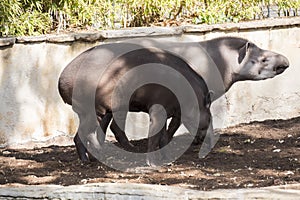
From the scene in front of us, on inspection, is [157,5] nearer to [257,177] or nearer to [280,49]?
[280,49]

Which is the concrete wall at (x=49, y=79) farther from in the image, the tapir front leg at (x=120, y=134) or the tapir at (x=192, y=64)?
the tapir at (x=192, y=64)

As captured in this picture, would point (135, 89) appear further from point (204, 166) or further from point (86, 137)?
point (204, 166)

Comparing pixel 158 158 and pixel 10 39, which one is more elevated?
pixel 10 39

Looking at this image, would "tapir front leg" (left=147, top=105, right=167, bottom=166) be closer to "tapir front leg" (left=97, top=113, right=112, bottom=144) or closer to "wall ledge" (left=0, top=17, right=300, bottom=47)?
"tapir front leg" (left=97, top=113, right=112, bottom=144)

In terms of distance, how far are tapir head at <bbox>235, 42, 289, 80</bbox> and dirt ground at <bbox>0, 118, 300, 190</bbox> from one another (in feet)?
2.23

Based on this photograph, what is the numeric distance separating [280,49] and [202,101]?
2.34 m

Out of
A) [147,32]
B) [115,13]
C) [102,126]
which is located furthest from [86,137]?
[115,13]

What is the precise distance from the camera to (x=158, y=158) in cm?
728

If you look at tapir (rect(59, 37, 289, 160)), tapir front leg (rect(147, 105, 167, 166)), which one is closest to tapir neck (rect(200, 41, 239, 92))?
tapir (rect(59, 37, 289, 160))

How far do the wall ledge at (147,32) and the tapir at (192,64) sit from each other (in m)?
1.09

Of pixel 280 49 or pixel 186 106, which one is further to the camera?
pixel 280 49

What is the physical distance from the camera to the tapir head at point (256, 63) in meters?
7.94

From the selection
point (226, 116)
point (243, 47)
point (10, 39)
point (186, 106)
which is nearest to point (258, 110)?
point (226, 116)

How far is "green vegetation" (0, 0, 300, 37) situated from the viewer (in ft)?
30.8
